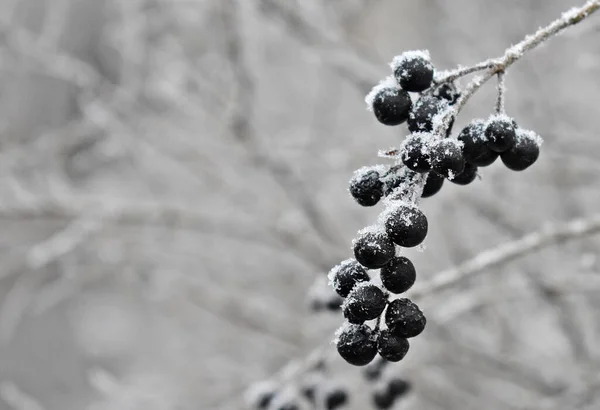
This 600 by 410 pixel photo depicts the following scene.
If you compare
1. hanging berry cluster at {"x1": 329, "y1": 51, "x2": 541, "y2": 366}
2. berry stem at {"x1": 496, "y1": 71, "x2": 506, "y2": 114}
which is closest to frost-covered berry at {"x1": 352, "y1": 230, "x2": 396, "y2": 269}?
hanging berry cluster at {"x1": 329, "y1": 51, "x2": 541, "y2": 366}

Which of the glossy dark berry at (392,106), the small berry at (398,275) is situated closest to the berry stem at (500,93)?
the glossy dark berry at (392,106)

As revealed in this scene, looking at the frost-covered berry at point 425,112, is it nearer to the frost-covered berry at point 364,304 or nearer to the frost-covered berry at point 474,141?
the frost-covered berry at point 474,141

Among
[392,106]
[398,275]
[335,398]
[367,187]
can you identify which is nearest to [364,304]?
[398,275]

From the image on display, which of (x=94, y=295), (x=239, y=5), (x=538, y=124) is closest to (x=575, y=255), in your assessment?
(x=538, y=124)

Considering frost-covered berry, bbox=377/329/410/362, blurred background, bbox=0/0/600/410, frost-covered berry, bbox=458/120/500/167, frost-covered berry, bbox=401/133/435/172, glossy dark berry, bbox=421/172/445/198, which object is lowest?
frost-covered berry, bbox=377/329/410/362

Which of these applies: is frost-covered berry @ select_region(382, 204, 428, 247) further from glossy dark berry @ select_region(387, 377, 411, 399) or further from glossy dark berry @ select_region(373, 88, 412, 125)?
glossy dark berry @ select_region(387, 377, 411, 399)

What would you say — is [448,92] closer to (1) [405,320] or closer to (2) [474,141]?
(2) [474,141]
